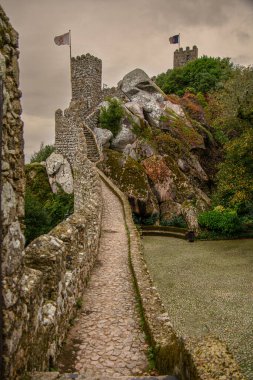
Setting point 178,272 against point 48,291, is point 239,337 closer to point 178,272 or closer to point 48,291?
point 178,272

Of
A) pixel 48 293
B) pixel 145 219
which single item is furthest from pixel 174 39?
pixel 48 293

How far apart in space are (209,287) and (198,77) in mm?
36245

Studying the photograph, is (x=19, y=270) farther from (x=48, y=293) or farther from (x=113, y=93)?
(x=113, y=93)

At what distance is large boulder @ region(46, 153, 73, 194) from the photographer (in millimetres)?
26891

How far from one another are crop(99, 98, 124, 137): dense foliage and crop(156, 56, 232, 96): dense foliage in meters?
17.4

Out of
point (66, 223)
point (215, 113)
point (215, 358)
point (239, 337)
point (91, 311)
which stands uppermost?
point (215, 113)

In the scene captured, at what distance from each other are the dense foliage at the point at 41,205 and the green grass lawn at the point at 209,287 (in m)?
7.35

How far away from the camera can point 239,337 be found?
9.47 meters

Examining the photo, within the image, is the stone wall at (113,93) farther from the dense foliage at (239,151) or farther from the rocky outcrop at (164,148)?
the dense foliage at (239,151)

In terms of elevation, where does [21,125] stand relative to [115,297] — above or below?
above

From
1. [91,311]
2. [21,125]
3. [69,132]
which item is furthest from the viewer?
[69,132]

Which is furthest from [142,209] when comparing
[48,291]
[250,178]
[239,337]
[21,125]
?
[21,125]

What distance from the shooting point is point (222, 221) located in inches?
871

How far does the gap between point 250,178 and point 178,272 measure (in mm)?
8260
